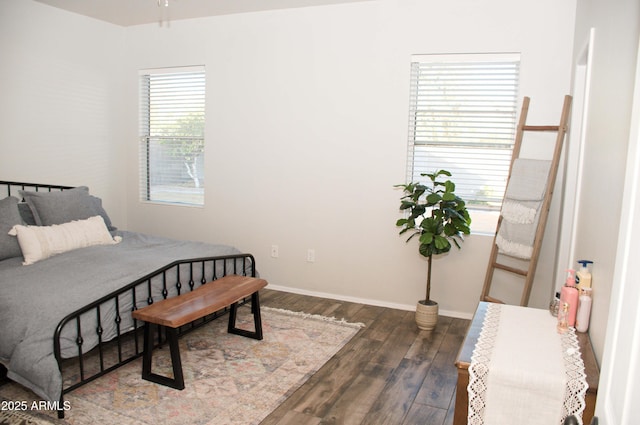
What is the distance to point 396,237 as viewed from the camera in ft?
13.6

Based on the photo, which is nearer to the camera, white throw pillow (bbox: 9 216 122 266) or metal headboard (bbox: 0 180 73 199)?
white throw pillow (bbox: 9 216 122 266)

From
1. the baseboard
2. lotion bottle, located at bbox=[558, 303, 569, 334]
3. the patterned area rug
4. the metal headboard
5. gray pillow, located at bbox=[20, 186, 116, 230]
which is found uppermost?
the metal headboard

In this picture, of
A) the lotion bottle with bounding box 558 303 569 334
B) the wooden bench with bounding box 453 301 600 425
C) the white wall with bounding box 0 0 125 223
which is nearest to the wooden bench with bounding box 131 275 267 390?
the wooden bench with bounding box 453 301 600 425

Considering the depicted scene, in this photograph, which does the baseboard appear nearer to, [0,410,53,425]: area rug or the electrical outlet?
the electrical outlet

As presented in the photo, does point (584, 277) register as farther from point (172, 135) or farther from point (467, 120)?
point (172, 135)

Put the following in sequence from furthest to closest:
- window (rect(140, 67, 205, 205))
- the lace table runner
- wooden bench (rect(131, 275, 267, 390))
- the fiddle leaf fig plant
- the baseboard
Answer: window (rect(140, 67, 205, 205))
the baseboard
the fiddle leaf fig plant
wooden bench (rect(131, 275, 267, 390))
the lace table runner

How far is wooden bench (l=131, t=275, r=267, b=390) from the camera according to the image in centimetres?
261

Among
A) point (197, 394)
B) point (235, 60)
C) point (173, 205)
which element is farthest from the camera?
point (173, 205)

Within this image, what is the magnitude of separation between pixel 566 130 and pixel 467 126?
80cm

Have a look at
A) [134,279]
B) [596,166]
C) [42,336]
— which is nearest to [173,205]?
[134,279]

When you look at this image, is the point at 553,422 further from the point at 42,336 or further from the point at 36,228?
the point at 36,228

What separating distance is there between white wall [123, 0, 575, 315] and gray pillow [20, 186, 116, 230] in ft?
4.06

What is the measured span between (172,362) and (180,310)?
0.29 metres

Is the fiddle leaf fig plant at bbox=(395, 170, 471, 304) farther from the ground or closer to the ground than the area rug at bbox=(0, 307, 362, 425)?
farther from the ground
